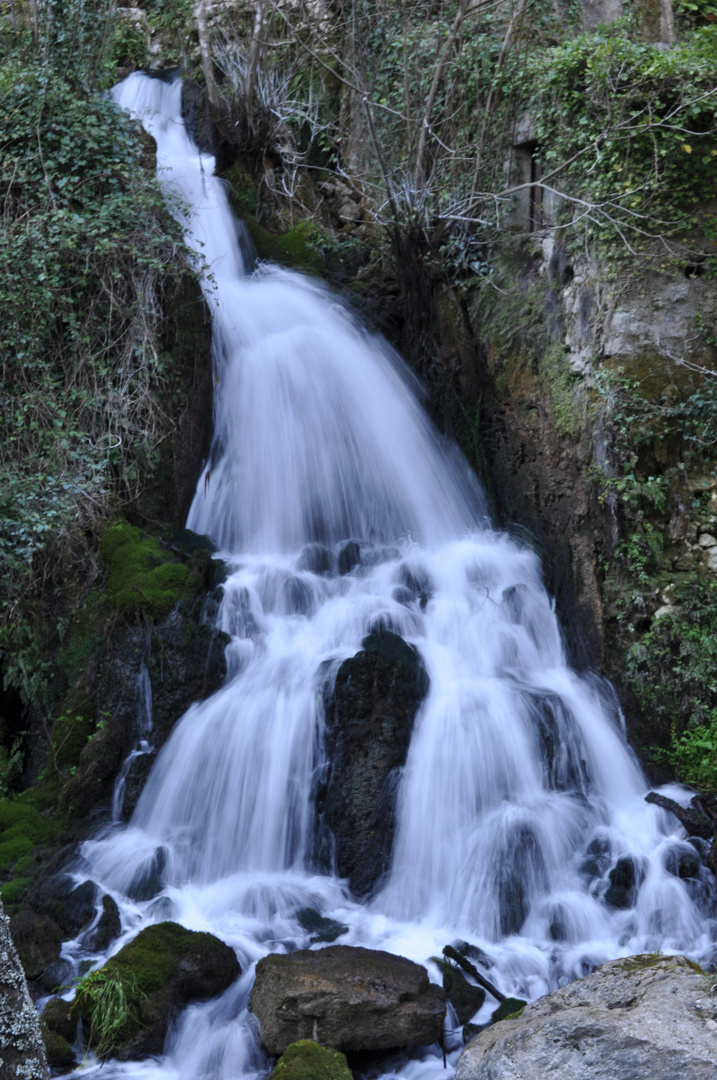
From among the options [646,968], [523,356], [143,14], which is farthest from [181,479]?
[143,14]

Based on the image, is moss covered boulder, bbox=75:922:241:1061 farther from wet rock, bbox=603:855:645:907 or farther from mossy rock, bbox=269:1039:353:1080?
wet rock, bbox=603:855:645:907

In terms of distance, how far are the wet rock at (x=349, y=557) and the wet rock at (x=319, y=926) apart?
11.8 feet

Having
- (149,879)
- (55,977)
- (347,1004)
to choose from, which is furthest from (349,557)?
(347,1004)

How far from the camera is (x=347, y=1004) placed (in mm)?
4707

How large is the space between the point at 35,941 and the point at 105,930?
1.39 feet

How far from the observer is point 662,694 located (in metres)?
7.42

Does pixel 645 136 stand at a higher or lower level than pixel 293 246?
higher

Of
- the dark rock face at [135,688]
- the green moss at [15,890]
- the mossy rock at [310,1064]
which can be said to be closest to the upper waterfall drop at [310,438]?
the dark rock face at [135,688]

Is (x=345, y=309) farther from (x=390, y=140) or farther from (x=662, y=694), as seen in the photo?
(x=662, y=694)

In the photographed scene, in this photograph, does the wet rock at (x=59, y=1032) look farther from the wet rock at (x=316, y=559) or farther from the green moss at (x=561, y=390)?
the green moss at (x=561, y=390)

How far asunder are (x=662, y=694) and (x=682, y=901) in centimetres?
192

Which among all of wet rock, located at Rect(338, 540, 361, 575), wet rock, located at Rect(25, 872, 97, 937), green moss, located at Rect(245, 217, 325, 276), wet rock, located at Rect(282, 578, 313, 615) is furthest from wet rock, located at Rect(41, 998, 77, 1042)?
green moss, located at Rect(245, 217, 325, 276)

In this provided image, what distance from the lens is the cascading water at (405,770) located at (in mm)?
5789

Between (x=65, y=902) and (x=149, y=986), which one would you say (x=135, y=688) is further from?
(x=149, y=986)
